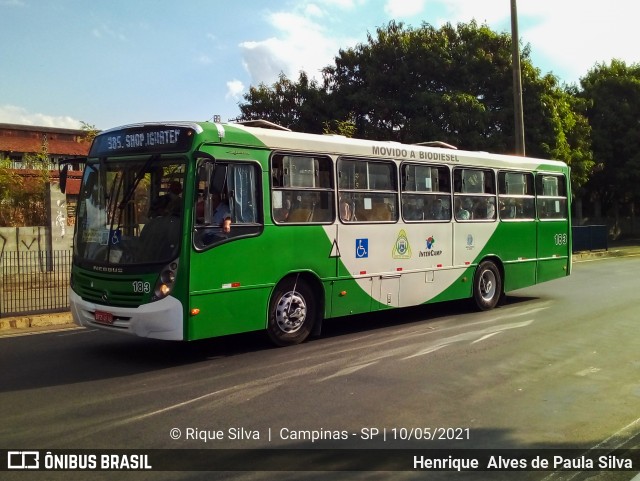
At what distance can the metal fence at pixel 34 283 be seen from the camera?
12.1 m

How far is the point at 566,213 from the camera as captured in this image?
15039mm

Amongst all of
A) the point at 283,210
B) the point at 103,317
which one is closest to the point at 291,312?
the point at 283,210

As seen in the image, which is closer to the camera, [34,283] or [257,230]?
[257,230]

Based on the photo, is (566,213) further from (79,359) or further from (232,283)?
(79,359)

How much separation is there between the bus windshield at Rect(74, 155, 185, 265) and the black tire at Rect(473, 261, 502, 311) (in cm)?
682

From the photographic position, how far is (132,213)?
26.5 feet

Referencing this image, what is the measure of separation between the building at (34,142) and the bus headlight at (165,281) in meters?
40.6

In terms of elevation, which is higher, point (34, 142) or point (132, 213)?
point (34, 142)

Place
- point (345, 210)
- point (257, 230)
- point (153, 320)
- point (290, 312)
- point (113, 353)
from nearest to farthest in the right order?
point (153, 320) < point (257, 230) < point (113, 353) < point (290, 312) < point (345, 210)

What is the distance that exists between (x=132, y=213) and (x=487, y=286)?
7666 mm

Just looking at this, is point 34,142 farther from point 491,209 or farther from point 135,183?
point 135,183

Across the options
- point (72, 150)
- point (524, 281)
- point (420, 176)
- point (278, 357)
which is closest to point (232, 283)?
point (278, 357)

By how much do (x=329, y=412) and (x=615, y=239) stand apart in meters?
44.5

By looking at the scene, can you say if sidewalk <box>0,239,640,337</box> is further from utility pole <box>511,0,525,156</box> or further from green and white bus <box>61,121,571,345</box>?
utility pole <box>511,0,525,156</box>
